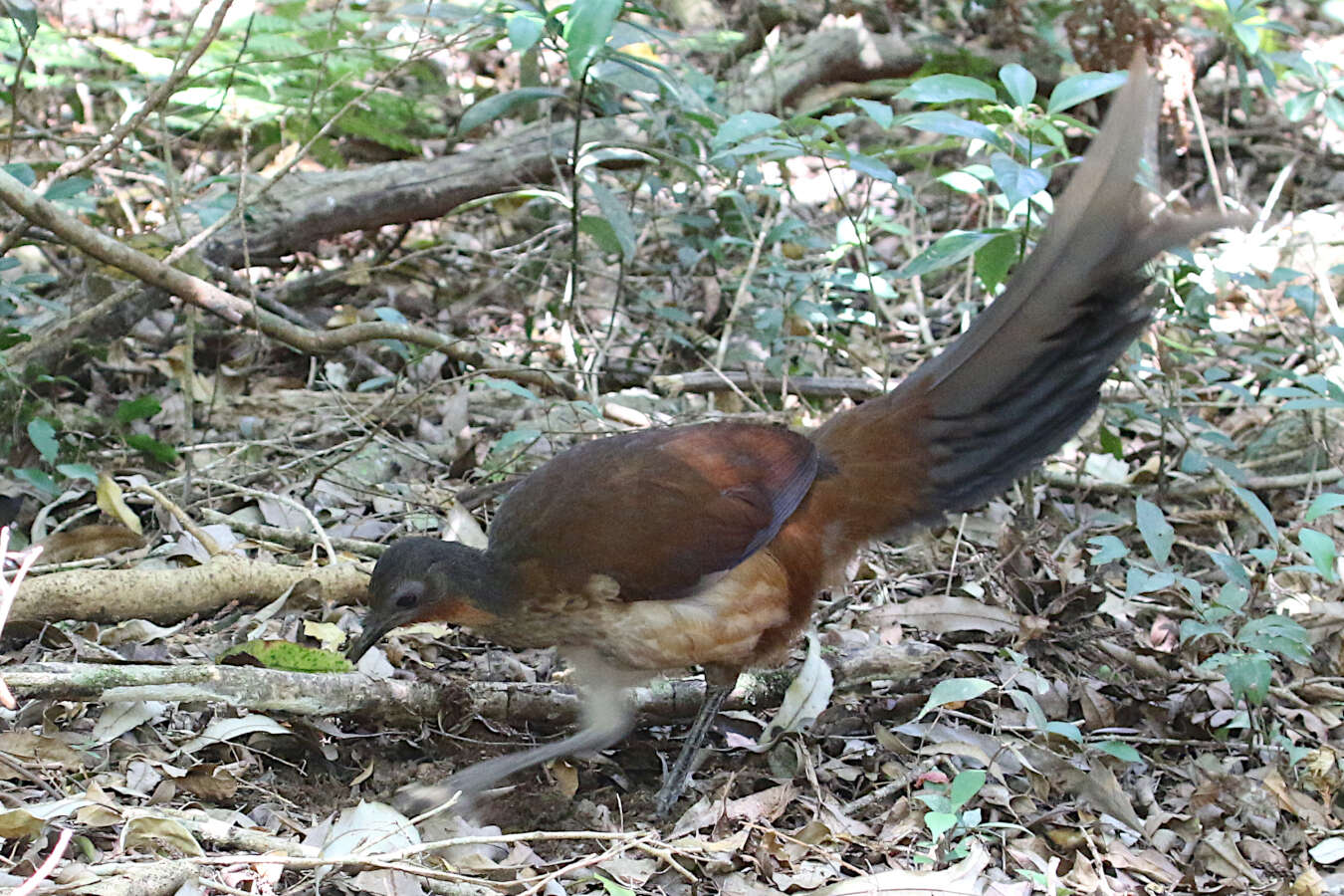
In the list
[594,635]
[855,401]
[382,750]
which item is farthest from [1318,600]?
[382,750]

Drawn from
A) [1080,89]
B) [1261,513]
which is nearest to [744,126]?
[1080,89]

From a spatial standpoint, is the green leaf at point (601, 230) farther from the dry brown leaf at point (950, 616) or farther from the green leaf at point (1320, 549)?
the green leaf at point (1320, 549)

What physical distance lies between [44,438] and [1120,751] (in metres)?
3.30

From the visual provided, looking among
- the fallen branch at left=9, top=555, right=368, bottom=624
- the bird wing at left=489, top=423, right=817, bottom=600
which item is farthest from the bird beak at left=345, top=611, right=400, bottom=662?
the fallen branch at left=9, top=555, right=368, bottom=624

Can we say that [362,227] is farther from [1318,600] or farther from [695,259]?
[1318,600]

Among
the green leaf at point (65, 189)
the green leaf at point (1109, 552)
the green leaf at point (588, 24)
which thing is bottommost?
the green leaf at point (1109, 552)

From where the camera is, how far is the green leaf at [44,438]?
4.12 metres

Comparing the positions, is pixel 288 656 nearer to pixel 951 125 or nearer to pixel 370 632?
pixel 370 632

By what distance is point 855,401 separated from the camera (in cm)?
521

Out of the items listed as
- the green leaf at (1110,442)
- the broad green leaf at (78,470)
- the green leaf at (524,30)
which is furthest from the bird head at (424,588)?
the green leaf at (1110,442)

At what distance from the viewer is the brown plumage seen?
3.31 metres

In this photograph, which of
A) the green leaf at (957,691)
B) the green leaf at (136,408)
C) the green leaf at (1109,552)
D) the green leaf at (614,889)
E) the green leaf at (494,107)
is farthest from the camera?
the green leaf at (494,107)

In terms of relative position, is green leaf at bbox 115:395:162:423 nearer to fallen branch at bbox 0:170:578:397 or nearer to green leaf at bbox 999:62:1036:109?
fallen branch at bbox 0:170:578:397

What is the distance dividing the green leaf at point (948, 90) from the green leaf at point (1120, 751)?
184 centimetres
